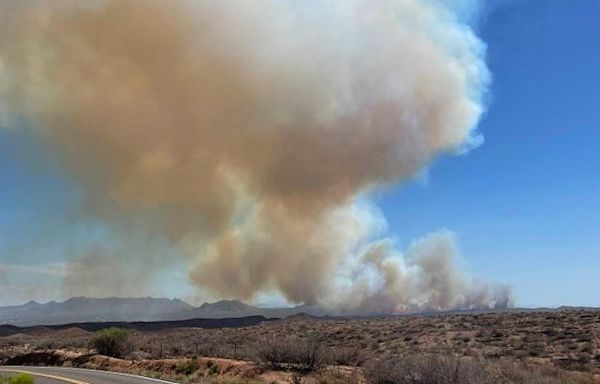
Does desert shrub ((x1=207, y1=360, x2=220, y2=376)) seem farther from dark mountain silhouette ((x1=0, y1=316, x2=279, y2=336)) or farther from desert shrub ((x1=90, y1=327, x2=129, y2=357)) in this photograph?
dark mountain silhouette ((x1=0, y1=316, x2=279, y2=336))

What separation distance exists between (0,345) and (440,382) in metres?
52.9

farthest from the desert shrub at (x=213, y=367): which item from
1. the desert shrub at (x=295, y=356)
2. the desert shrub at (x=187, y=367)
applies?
the desert shrub at (x=295, y=356)

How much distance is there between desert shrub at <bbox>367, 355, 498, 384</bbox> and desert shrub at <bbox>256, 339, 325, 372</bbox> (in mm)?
3937

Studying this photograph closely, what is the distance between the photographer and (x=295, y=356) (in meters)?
25.3

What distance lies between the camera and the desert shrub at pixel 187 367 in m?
26.8

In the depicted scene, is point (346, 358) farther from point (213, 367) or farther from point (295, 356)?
point (213, 367)

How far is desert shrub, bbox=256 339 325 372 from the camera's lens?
24922mm

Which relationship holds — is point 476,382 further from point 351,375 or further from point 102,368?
point 102,368

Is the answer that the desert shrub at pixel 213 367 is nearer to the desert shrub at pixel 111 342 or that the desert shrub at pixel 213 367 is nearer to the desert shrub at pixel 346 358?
the desert shrub at pixel 346 358

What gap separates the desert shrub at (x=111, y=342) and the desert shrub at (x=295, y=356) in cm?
1629

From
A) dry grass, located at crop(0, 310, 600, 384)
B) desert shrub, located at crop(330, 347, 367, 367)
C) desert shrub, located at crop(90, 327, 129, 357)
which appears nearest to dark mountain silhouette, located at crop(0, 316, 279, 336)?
dry grass, located at crop(0, 310, 600, 384)

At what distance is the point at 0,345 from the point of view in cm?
5728

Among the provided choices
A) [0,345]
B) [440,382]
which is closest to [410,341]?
[440,382]

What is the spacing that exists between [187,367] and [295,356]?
5.70m
